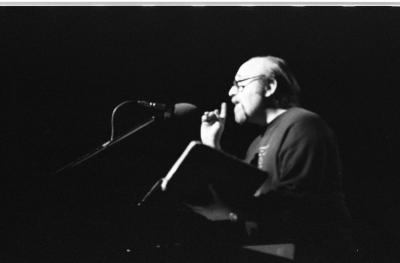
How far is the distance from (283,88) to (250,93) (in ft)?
0.41

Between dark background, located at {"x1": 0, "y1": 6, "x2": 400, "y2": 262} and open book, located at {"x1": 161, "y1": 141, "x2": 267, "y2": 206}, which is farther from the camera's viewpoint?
dark background, located at {"x1": 0, "y1": 6, "x2": 400, "y2": 262}

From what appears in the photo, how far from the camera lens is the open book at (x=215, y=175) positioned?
1.18 m

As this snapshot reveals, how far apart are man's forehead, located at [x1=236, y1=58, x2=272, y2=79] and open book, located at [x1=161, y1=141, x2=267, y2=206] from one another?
1.74 ft

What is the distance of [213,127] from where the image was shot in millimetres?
1735

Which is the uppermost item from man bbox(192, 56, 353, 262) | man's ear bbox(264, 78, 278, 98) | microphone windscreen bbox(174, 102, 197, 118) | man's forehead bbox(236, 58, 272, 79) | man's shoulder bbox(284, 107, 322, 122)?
man's forehead bbox(236, 58, 272, 79)

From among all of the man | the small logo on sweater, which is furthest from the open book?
the small logo on sweater

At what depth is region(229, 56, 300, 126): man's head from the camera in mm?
1674

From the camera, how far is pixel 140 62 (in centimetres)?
190

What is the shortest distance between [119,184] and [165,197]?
485mm

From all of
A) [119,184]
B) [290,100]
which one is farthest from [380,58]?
[119,184]

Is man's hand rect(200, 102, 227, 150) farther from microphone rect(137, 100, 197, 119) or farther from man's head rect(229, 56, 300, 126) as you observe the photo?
microphone rect(137, 100, 197, 119)

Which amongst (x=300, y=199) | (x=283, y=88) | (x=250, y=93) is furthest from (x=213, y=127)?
(x=300, y=199)

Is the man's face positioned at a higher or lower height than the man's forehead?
lower

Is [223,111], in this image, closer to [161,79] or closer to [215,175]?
[161,79]
